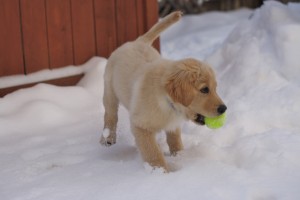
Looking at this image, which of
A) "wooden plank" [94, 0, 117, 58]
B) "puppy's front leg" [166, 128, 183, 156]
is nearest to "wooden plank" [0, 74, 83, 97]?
"wooden plank" [94, 0, 117, 58]

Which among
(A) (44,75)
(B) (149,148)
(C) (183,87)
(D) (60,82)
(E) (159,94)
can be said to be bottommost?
(D) (60,82)

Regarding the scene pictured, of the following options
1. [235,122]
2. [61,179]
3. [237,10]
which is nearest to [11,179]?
[61,179]

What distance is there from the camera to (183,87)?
2998 mm

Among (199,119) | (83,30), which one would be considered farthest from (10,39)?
(199,119)

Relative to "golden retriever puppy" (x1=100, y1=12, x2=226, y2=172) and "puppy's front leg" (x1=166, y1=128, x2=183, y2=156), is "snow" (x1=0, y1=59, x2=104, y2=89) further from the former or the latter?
"puppy's front leg" (x1=166, y1=128, x2=183, y2=156)

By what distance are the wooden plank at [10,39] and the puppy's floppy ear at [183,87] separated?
233 centimetres

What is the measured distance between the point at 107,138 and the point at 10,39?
157 cm

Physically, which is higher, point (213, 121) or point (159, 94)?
point (159, 94)

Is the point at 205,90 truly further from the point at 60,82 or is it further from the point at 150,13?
the point at 150,13

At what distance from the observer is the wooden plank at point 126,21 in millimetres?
5758

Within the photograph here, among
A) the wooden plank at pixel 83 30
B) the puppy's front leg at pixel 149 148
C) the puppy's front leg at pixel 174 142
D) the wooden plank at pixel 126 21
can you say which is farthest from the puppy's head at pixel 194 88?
the wooden plank at pixel 126 21

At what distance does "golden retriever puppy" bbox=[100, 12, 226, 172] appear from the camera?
3.05m

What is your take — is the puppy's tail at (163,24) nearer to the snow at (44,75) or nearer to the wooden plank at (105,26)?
the snow at (44,75)

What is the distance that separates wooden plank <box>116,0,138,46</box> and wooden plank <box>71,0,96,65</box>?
1.16 feet
